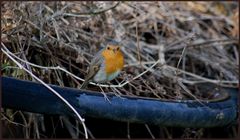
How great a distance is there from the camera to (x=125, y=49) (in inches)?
135

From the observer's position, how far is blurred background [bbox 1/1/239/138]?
2762 millimetres

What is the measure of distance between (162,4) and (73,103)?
1924 mm

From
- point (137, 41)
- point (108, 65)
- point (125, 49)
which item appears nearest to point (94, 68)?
point (108, 65)

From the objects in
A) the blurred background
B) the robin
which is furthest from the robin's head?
the blurred background

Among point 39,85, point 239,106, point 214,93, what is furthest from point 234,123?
point 39,85

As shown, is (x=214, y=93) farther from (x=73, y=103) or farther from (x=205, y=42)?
(x=73, y=103)

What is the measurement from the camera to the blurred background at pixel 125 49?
2.76m

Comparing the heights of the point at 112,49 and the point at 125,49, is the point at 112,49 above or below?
above

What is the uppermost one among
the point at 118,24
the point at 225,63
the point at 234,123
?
the point at 118,24

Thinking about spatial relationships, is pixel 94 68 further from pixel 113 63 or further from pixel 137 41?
pixel 137 41

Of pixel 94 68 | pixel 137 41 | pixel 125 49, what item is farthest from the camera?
pixel 125 49

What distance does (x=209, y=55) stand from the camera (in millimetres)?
3824

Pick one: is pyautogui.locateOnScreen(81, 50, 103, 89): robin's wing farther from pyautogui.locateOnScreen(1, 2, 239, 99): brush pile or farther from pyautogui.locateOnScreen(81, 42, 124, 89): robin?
pyautogui.locateOnScreen(1, 2, 239, 99): brush pile

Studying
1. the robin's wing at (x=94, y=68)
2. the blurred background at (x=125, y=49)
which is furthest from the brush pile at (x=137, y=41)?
the robin's wing at (x=94, y=68)
